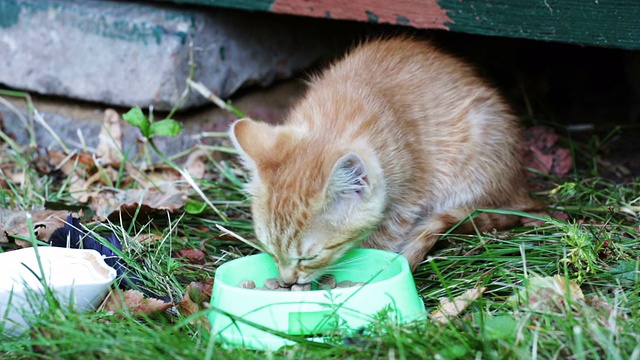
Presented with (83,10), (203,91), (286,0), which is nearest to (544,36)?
(286,0)

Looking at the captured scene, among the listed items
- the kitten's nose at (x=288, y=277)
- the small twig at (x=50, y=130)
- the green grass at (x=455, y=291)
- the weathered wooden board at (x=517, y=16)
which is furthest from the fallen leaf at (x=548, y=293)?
the small twig at (x=50, y=130)

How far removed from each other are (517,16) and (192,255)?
175cm

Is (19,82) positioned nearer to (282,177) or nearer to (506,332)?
(282,177)

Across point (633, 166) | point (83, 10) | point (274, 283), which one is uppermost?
point (83, 10)

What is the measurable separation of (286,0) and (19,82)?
5.55 ft

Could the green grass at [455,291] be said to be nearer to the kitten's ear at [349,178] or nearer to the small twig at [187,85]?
the kitten's ear at [349,178]

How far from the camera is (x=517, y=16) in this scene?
131 inches

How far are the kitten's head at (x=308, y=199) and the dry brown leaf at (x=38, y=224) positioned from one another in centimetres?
94

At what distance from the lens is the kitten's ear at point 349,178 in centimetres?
263

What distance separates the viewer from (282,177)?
2.83 meters

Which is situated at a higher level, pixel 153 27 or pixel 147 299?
pixel 153 27

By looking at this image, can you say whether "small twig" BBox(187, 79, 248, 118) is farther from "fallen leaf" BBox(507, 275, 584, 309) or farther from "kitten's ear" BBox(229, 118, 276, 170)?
"fallen leaf" BBox(507, 275, 584, 309)

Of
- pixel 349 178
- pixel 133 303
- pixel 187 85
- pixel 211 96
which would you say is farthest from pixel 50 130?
pixel 349 178

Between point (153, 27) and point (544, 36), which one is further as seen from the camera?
point (153, 27)
